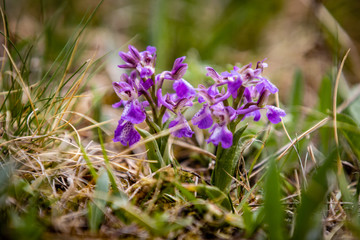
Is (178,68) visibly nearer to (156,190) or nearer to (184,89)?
(184,89)

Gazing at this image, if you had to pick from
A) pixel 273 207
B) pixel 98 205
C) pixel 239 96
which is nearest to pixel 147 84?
pixel 239 96

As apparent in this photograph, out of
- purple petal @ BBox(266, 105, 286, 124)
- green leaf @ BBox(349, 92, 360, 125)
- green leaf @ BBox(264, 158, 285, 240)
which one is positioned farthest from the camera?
green leaf @ BBox(349, 92, 360, 125)

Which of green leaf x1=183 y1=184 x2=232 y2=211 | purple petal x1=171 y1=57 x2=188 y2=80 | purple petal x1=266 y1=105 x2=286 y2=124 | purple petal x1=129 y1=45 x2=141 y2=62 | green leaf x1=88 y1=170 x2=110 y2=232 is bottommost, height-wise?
green leaf x1=88 y1=170 x2=110 y2=232

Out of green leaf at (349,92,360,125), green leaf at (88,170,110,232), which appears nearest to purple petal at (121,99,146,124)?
green leaf at (88,170,110,232)

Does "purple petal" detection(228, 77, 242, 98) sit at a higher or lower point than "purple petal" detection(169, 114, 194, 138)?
higher

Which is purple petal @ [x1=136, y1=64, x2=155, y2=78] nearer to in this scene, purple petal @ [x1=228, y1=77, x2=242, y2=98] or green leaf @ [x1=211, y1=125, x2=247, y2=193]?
purple petal @ [x1=228, y1=77, x2=242, y2=98]

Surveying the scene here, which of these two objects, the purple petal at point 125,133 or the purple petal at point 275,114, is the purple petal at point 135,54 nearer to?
the purple petal at point 125,133
